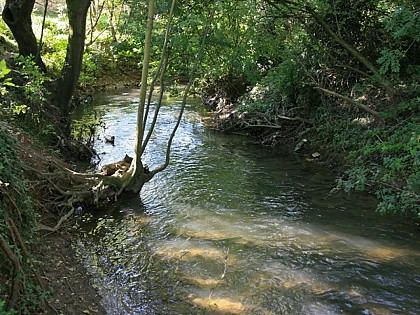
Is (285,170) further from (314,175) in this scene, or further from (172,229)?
(172,229)

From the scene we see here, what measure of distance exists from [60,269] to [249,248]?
273 centimetres

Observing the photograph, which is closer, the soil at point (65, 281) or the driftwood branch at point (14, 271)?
the driftwood branch at point (14, 271)

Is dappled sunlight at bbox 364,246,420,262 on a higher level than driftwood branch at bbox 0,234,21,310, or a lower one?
lower

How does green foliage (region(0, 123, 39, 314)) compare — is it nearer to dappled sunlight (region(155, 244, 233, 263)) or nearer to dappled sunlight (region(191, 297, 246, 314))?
dappled sunlight (region(191, 297, 246, 314))

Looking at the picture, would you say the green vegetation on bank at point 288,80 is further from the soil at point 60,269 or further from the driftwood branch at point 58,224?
the driftwood branch at point 58,224

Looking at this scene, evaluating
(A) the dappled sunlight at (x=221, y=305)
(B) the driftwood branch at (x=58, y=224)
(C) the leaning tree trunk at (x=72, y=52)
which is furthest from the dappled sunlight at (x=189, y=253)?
(C) the leaning tree trunk at (x=72, y=52)

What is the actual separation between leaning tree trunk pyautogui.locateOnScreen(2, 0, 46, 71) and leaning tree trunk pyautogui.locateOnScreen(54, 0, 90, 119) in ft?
2.47

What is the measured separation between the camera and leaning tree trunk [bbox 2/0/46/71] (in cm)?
898

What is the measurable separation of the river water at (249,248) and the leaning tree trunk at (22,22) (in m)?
4.67

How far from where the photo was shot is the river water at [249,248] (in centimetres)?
471

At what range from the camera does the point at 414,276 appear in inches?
204

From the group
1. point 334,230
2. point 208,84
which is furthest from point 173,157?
point 208,84

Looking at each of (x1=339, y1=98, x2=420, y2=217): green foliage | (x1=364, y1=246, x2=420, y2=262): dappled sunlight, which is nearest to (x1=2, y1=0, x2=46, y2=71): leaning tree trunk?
(x1=339, y1=98, x2=420, y2=217): green foliage

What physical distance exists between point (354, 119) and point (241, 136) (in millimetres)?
4543
